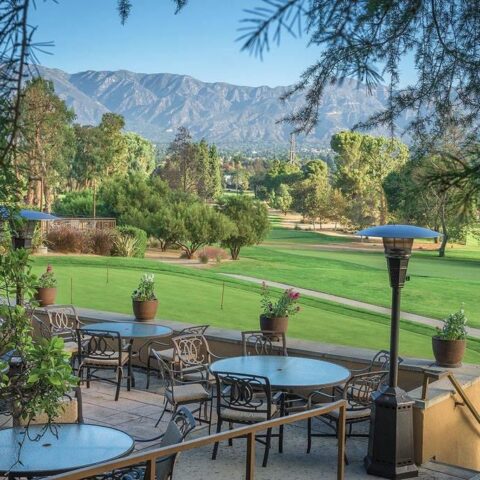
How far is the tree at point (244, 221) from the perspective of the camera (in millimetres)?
41500

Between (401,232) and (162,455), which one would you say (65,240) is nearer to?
(401,232)

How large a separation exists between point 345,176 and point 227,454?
65726mm

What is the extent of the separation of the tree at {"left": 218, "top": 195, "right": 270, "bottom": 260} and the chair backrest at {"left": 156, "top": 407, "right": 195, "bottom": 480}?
3593cm

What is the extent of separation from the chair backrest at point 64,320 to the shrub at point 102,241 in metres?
19.8

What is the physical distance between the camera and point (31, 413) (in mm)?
3666

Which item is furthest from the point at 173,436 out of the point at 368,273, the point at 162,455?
the point at 368,273

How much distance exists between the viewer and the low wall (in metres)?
7.05

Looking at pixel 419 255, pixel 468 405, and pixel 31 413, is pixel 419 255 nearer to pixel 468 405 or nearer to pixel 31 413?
pixel 468 405

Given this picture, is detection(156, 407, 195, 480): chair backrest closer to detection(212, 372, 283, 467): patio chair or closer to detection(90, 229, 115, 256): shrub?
detection(212, 372, 283, 467): patio chair

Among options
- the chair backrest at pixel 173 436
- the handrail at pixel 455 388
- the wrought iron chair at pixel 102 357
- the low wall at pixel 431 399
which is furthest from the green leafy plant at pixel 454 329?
the chair backrest at pixel 173 436

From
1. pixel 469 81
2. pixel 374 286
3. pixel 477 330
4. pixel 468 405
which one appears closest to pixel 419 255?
pixel 374 286

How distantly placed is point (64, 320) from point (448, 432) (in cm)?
696

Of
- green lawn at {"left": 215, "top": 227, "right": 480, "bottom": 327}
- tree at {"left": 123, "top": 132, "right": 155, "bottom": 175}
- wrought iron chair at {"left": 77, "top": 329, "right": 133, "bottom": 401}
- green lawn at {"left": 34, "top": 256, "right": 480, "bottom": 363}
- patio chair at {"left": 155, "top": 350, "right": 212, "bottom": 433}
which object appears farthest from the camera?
tree at {"left": 123, "top": 132, "right": 155, "bottom": 175}

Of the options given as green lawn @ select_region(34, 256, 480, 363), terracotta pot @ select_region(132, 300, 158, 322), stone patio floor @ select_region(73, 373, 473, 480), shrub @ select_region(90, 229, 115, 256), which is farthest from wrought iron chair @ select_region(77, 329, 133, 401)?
shrub @ select_region(90, 229, 115, 256)
